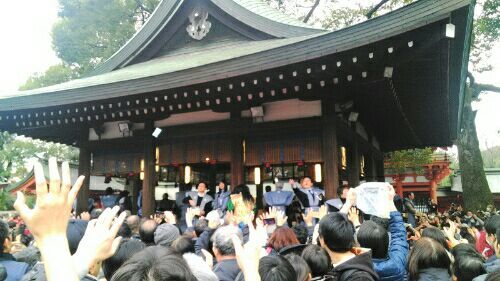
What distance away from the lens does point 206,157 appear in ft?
29.2

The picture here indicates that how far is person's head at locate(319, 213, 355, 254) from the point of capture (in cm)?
287

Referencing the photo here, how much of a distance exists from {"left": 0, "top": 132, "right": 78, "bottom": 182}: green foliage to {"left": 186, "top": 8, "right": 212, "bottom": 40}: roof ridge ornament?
68.4 feet

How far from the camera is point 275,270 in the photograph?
2.08 metres

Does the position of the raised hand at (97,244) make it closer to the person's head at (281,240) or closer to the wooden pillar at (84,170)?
the person's head at (281,240)

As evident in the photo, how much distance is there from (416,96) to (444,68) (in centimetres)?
201

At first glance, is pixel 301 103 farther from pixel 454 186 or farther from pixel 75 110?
pixel 454 186

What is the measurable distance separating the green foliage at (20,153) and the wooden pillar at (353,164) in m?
24.0

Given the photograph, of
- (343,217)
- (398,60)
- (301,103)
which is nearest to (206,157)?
(301,103)

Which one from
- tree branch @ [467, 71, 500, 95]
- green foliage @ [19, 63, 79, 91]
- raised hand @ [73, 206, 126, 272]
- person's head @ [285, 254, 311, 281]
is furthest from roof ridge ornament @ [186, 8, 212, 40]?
tree branch @ [467, 71, 500, 95]

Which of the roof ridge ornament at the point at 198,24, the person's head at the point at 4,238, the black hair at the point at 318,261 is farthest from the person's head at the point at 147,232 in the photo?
the roof ridge ornament at the point at 198,24

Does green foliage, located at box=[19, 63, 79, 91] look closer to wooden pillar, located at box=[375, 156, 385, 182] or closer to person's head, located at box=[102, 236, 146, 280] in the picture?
wooden pillar, located at box=[375, 156, 385, 182]

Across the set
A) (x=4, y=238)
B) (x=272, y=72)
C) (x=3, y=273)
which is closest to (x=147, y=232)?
(x=4, y=238)

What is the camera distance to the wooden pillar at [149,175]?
9320 millimetres

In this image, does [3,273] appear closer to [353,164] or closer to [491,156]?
[353,164]
